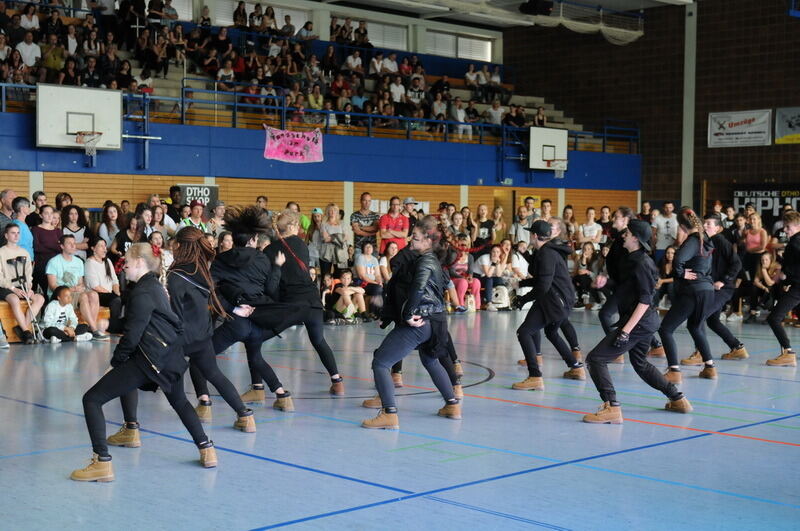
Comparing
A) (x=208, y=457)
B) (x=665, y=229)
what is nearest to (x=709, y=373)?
(x=208, y=457)

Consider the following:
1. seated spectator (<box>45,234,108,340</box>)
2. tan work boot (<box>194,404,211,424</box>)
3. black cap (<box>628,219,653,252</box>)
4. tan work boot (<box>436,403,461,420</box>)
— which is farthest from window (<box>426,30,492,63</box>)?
tan work boot (<box>194,404,211,424</box>)

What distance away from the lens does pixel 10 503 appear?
5.64 metres

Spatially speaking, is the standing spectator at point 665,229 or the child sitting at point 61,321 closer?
the child sitting at point 61,321

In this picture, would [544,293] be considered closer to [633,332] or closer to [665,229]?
[633,332]

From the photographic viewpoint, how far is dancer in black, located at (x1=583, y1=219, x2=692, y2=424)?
8234mm

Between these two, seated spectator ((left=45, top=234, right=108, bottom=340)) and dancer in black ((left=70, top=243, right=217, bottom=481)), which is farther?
seated spectator ((left=45, top=234, right=108, bottom=340))

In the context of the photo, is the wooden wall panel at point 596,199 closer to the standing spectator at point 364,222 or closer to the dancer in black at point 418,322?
the standing spectator at point 364,222

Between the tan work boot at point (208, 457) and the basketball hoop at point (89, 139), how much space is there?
526 inches

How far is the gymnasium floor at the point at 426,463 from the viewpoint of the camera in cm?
553

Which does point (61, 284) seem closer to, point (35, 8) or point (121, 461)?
point (121, 461)

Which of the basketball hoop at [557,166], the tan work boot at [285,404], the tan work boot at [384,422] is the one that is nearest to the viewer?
the tan work boot at [384,422]

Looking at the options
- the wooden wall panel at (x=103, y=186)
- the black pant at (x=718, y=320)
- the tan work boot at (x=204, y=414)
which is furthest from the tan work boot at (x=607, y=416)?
the wooden wall panel at (x=103, y=186)

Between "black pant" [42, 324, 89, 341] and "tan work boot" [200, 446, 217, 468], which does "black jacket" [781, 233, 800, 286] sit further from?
"black pant" [42, 324, 89, 341]

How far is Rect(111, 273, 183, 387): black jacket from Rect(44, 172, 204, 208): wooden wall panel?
13.7 m
